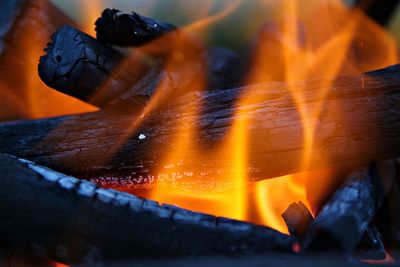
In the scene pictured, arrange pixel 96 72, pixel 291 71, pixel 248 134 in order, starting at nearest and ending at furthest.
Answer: pixel 248 134
pixel 96 72
pixel 291 71

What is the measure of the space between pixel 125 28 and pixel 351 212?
1.22m

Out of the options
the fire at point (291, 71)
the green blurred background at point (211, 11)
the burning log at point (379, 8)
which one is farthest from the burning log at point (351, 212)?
the green blurred background at point (211, 11)

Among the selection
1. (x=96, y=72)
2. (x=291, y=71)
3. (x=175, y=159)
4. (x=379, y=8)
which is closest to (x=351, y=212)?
(x=175, y=159)

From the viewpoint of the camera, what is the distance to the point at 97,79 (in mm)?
1596

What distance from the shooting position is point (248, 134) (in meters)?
1.44

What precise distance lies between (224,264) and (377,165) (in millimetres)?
892

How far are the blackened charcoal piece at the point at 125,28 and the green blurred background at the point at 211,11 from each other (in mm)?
1173

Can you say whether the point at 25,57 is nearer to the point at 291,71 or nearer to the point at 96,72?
the point at 96,72

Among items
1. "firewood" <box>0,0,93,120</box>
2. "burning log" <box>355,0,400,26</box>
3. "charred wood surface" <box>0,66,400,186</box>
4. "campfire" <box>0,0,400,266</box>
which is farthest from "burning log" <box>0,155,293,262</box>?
"burning log" <box>355,0,400,26</box>

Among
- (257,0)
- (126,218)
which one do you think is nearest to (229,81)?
(257,0)

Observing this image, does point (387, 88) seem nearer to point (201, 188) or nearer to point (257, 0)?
point (201, 188)

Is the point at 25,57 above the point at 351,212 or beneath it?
above

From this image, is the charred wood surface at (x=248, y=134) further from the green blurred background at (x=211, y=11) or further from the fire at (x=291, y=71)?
the green blurred background at (x=211, y=11)

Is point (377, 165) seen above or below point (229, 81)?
below
